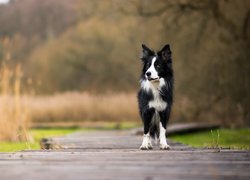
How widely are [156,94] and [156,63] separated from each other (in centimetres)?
30

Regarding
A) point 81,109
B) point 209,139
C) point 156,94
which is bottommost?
point 209,139

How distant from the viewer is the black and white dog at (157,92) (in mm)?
5305

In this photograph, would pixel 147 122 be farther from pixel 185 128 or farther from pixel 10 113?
pixel 185 128

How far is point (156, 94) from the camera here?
5.33 meters

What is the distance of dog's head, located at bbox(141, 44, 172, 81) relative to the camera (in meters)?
5.23

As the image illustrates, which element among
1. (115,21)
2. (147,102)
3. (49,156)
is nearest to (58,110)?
(115,21)

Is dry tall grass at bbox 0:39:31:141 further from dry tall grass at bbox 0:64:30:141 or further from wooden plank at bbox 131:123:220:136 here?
wooden plank at bbox 131:123:220:136

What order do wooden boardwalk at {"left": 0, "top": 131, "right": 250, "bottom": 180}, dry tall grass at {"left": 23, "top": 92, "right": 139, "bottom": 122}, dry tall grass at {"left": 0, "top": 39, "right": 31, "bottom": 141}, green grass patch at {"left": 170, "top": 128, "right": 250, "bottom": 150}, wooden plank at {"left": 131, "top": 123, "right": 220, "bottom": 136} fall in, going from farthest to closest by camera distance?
dry tall grass at {"left": 23, "top": 92, "right": 139, "bottom": 122} → wooden plank at {"left": 131, "top": 123, "right": 220, "bottom": 136} → dry tall grass at {"left": 0, "top": 39, "right": 31, "bottom": 141} → green grass patch at {"left": 170, "top": 128, "right": 250, "bottom": 150} → wooden boardwalk at {"left": 0, "top": 131, "right": 250, "bottom": 180}

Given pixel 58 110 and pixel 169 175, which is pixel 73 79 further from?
pixel 169 175

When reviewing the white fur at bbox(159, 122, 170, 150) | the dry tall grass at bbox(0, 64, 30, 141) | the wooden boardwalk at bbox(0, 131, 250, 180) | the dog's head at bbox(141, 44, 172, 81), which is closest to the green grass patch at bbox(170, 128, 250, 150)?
the dry tall grass at bbox(0, 64, 30, 141)

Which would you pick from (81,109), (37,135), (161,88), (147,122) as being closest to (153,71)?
(161,88)

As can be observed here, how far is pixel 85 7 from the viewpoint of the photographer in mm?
21484

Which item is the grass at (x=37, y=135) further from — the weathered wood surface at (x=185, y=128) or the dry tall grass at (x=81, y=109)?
the weathered wood surface at (x=185, y=128)

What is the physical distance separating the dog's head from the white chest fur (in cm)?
6
